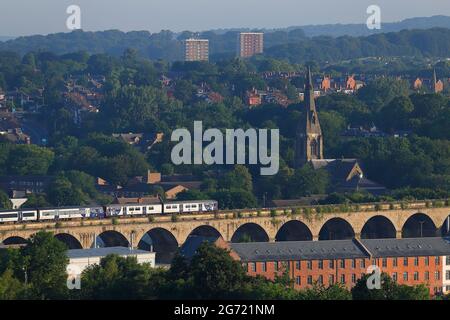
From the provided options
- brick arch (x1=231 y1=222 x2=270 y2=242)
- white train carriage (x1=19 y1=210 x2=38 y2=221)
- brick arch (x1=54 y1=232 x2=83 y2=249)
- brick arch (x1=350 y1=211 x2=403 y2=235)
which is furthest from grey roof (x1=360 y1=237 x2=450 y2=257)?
white train carriage (x1=19 y1=210 x2=38 y2=221)

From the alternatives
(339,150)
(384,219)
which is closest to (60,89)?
(339,150)

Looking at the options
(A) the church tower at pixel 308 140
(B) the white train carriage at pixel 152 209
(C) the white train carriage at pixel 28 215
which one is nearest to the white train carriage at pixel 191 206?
(B) the white train carriage at pixel 152 209

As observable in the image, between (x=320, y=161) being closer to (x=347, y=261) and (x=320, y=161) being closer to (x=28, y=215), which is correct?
(x=28, y=215)

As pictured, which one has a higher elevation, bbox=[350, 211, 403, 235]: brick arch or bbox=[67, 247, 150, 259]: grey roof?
bbox=[67, 247, 150, 259]: grey roof

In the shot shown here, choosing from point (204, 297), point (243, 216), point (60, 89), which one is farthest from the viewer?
point (60, 89)

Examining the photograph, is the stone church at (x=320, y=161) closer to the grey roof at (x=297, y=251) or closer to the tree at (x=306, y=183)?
the tree at (x=306, y=183)

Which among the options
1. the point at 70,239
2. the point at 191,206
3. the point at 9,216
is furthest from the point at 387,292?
the point at 191,206

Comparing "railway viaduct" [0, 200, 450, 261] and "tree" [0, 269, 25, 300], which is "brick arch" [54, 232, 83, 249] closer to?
"railway viaduct" [0, 200, 450, 261]
